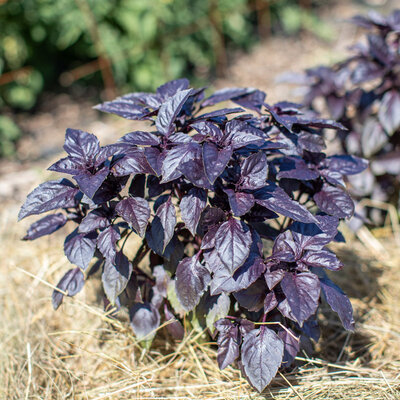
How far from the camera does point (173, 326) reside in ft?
4.68

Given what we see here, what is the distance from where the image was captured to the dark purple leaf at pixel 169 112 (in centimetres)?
113

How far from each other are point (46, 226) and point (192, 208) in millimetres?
566

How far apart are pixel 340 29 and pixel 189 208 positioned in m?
5.16

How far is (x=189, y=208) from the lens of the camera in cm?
109

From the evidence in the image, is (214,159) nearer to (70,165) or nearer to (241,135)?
(241,135)

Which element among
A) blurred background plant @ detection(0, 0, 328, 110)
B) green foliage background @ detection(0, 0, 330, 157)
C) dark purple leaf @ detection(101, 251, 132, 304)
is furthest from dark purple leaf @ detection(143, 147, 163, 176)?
blurred background plant @ detection(0, 0, 328, 110)

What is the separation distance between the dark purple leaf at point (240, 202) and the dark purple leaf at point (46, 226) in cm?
61

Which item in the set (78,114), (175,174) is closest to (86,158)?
(175,174)

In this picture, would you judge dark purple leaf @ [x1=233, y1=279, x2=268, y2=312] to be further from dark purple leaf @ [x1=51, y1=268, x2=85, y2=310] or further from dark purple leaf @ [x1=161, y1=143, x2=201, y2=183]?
dark purple leaf @ [x1=51, y1=268, x2=85, y2=310]

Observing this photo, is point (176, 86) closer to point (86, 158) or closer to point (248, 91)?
point (248, 91)

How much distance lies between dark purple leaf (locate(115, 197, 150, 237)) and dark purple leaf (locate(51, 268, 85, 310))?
434 millimetres

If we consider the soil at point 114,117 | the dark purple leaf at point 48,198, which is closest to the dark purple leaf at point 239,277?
the dark purple leaf at point 48,198

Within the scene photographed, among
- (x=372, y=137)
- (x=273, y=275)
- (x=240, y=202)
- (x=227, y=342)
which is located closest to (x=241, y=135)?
(x=240, y=202)

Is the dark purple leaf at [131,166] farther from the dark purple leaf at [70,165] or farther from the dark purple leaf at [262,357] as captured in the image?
the dark purple leaf at [262,357]
